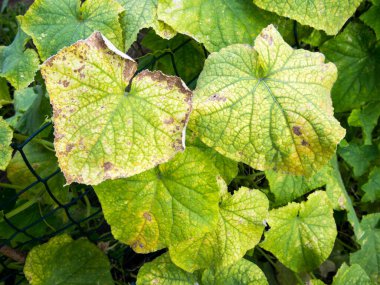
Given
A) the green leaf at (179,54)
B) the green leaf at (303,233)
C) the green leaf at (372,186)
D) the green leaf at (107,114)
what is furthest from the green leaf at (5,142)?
the green leaf at (372,186)

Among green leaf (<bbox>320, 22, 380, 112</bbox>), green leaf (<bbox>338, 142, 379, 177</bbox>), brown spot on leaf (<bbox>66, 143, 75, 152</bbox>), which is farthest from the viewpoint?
green leaf (<bbox>338, 142, 379, 177</bbox>)

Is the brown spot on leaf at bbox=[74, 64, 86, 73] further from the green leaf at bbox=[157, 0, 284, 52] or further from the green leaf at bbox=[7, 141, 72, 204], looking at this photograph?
the green leaf at bbox=[7, 141, 72, 204]

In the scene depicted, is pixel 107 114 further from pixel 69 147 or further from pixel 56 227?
pixel 56 227

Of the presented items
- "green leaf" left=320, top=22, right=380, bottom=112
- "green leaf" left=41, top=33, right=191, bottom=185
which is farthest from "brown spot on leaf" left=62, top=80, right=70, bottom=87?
"green leaf" left=320, top=22, right=380, bottom=112

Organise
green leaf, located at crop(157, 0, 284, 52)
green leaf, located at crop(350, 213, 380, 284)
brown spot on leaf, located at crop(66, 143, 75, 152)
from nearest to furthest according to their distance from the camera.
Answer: brown spot on leaf, located at crop(66, 143, 75, 152) → green leaf, located at crop(157, 0, 284, 52) → green leaf, located at crop(350, 213, 380, 284)

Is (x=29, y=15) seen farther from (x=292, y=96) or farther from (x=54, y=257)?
(x=54, y=257)

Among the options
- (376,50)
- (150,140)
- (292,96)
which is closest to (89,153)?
(150,140)
